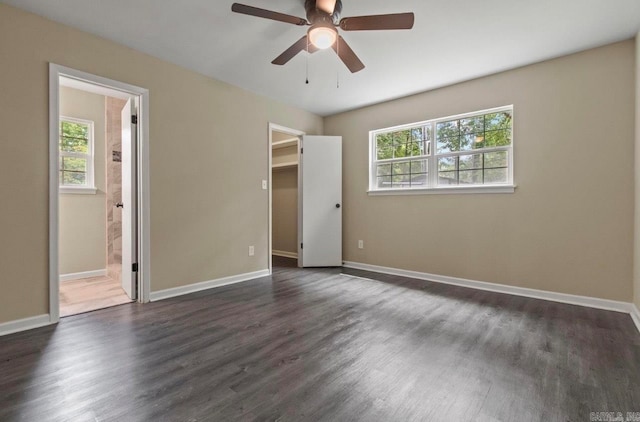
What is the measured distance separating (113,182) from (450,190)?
4.53 m

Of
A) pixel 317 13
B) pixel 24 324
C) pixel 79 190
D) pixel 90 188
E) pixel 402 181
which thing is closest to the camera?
pixel 317 13

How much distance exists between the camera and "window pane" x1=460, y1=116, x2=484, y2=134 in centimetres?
362

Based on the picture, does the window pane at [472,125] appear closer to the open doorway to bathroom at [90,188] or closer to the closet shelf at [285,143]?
the closet shelf at [285,143]

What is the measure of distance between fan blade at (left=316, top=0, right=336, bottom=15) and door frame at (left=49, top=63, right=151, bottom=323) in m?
2.04

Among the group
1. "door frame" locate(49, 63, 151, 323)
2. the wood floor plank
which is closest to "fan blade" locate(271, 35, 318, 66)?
"door frame" locate(49, 63, 151, 323)

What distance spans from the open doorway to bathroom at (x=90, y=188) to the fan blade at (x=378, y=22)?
3413 millimetres

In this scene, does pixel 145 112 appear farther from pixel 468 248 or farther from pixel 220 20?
pixel 468 248

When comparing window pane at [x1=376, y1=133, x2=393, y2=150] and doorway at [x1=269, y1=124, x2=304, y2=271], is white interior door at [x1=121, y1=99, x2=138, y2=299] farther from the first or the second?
window pane at [x1=376, y1=133, x2=393, y2=150]

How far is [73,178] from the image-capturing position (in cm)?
409

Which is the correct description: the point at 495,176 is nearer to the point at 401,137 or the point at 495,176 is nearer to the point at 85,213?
the point at 401,137

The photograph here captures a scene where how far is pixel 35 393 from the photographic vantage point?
5.10 ft

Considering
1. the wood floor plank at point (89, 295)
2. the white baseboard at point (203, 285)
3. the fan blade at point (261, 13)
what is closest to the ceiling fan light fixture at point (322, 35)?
the fan blade at point (261, 13)

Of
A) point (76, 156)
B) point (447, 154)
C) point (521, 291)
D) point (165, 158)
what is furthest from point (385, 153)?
point (76, 156)

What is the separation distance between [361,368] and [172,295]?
7.68ft
